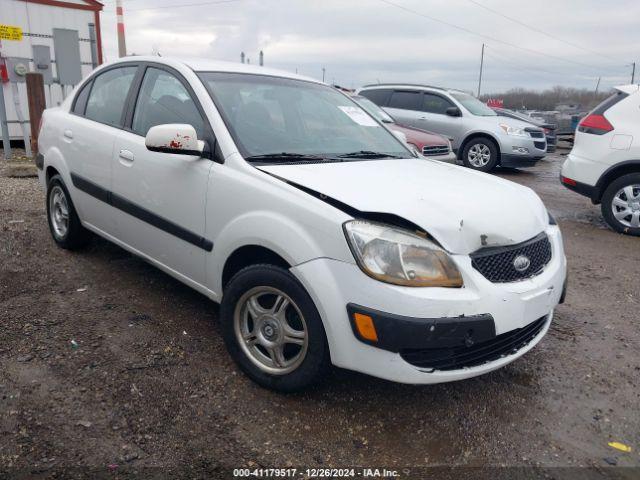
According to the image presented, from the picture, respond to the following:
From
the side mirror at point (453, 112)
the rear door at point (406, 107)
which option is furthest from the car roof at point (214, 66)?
the rear door at point (406, 107)

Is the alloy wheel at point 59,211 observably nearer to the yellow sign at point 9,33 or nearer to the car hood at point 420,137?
the car hood at point 420,137

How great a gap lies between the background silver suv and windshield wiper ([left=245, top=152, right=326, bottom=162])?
8.81m

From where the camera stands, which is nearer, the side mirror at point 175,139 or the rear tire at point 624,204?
the side mirror at point 175,139

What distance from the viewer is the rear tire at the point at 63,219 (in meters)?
4.51

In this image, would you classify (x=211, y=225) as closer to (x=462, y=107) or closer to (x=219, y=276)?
(x=219, y=276)

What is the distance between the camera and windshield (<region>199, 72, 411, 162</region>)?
3111 millimetres

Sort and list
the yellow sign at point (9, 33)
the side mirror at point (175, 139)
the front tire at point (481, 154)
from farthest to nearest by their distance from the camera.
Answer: the front tire at point (481, 154), the yellow sign at point (9, 33), the side mirror at point (175, 139)

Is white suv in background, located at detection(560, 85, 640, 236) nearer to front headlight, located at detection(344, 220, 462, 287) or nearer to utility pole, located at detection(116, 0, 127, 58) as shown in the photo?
front headlight, located at detection(344, 220, 462, 287)

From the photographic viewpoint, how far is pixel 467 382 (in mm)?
3023

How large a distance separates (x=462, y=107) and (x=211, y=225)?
9740 mm

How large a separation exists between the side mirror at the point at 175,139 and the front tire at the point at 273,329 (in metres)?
0.76

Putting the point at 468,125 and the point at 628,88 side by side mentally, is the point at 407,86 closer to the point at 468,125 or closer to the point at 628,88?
the point at 468,125

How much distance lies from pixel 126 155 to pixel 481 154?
9078mm

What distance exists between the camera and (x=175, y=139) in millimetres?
2910
